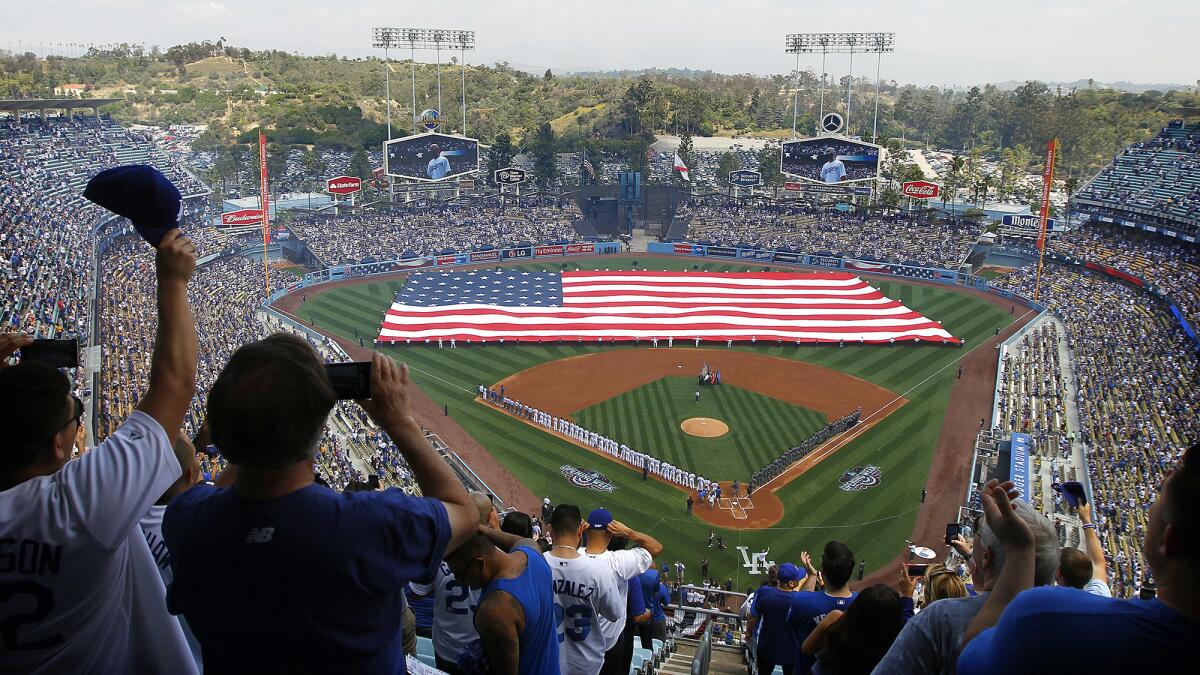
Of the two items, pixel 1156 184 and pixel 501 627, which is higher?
pixel 1156 184

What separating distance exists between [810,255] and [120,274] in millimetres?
40031

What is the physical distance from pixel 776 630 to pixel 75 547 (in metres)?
5.51

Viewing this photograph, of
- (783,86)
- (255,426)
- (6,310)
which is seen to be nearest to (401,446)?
(255,426)

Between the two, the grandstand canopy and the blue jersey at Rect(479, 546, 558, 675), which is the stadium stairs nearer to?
the blue jersey at Rect(479, 546, 558, 675)

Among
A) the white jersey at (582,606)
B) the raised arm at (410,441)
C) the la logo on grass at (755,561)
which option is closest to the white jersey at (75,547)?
the raised arm at (410,441)

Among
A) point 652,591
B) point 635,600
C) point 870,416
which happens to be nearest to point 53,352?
point 635,600

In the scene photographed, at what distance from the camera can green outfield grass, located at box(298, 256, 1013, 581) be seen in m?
23.2

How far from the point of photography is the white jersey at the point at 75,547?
2904 millimetres

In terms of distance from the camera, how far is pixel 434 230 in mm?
62344

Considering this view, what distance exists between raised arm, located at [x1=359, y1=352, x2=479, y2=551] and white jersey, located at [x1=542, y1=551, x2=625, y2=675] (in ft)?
8.27

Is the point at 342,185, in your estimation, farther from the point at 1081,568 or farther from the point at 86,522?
the point at 86,522

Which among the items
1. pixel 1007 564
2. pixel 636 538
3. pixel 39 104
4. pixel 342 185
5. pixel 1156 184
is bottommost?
pixel 342 185

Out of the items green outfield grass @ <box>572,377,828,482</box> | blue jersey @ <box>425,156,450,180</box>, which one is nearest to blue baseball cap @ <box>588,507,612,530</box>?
green outfield grass @ <box>572,377,828,482</box>

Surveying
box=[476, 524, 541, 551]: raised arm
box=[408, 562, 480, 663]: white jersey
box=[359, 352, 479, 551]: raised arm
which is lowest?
box=[408, 562, 480, 663]: white jersey
